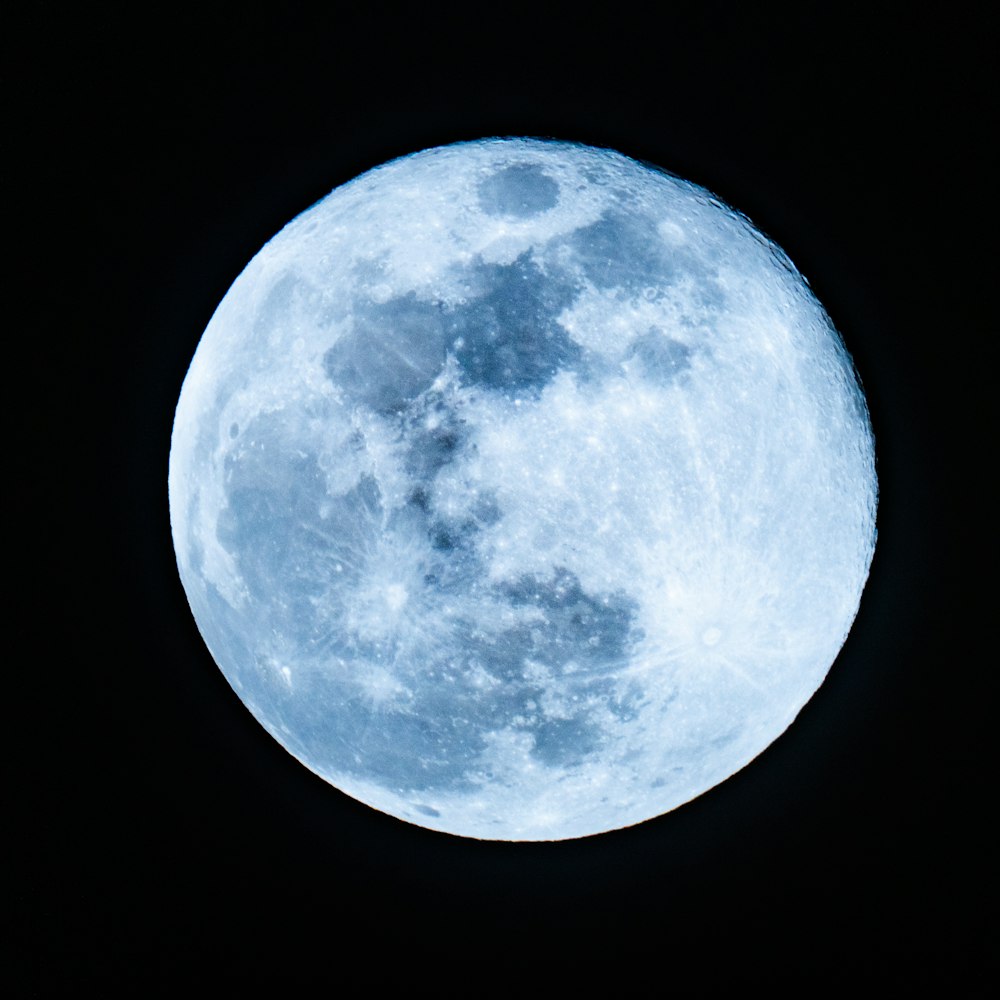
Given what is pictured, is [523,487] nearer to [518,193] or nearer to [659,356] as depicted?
[659,356]

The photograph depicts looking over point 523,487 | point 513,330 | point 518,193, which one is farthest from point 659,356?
point 518,193

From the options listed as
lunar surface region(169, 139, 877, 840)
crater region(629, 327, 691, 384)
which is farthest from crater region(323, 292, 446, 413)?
crater region(629, 327, 691, 384)

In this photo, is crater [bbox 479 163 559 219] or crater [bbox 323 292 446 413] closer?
crater [bbox 323 292 446 413]

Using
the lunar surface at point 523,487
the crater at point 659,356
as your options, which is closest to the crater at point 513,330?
the lunar surface at point 523,487

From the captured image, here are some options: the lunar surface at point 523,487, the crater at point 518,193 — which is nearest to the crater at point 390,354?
the lunar surface at point 523,487

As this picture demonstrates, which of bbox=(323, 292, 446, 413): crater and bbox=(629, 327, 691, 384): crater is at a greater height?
bbox=(629, 327, 691, 384): crater

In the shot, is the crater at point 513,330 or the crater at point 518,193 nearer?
the crater at point 513,330

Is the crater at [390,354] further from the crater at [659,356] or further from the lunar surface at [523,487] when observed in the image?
the crater at [659,356]

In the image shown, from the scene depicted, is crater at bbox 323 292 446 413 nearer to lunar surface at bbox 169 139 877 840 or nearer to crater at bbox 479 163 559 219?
lunar surface at bbox 169 139 877 840

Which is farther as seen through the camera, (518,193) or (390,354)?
(518,193)

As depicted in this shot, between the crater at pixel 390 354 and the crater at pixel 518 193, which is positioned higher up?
the crater at pixel 518 193
